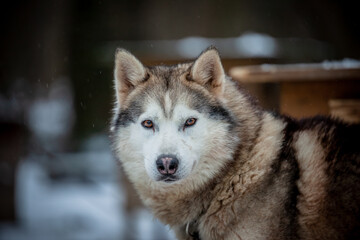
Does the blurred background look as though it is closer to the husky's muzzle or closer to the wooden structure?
the wooden structure

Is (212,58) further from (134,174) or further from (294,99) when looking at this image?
(294,99)

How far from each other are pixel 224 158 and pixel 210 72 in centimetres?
57

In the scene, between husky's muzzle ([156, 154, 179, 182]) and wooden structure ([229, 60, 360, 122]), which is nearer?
husky's muzzle ([156, 154, 179, 182])

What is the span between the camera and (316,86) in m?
4.43

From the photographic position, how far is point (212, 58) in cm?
293

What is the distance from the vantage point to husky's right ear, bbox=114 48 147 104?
10.0 ft

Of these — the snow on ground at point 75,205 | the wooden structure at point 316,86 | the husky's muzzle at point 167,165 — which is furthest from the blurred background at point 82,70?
the husky's muzzle at point 167,165

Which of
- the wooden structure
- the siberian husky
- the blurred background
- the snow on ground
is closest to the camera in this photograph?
the siberian husky

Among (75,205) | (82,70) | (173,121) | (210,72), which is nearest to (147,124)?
(173,121)

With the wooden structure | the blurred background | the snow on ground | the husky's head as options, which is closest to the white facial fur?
the husky's head

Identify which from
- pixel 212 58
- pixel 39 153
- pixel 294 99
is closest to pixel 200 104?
pixel 212 58

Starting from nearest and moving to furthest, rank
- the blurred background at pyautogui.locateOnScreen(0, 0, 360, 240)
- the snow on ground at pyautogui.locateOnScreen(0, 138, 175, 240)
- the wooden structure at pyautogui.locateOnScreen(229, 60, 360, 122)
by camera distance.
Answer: the wooden structure at pyautogui.locateOnScreen(229, 60, 360, 122) → the snow on ground at pyautogui.locateOnScreen(0, 138, 175, 240) → the blurred background at pyautogui.locateOnScreen(0, 0, 360, 240)

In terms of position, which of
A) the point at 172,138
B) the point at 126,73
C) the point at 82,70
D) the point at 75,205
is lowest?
the point at 75,205

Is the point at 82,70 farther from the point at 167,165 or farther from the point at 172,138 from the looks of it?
the point at 167,165
